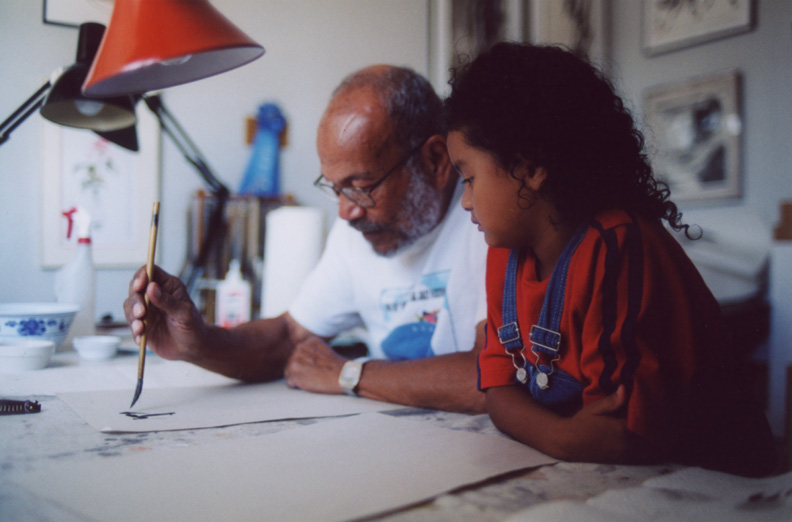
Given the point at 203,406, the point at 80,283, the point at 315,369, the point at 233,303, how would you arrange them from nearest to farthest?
the point at 203,406
the point at 315,369
the point at 80,283
the point at 233,303

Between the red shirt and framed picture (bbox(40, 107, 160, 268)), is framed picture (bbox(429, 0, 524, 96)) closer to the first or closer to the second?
framed picture (bbox(40, 107, 160, 268))

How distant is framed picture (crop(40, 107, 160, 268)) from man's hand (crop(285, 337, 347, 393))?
102 cm

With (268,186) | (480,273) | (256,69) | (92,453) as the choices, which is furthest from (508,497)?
(256,69)

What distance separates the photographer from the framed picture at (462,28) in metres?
2.32

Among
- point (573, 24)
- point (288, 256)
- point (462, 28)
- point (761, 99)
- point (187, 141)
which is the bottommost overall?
point (288, 256)

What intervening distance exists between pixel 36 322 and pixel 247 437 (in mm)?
730

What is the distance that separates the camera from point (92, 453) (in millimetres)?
664

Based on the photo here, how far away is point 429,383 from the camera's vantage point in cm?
92


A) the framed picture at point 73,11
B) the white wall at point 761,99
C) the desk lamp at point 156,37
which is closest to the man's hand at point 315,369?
the desk lamp at point 156,37

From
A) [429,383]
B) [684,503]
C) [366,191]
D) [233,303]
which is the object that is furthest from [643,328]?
[233,303]

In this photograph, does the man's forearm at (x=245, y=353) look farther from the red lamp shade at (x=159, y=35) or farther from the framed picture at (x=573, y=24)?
the framed picture at (x=573, y=24)

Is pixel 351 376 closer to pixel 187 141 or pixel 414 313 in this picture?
pixel 414 313

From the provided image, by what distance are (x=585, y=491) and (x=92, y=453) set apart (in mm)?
537

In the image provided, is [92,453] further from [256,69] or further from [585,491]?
[256,69]
